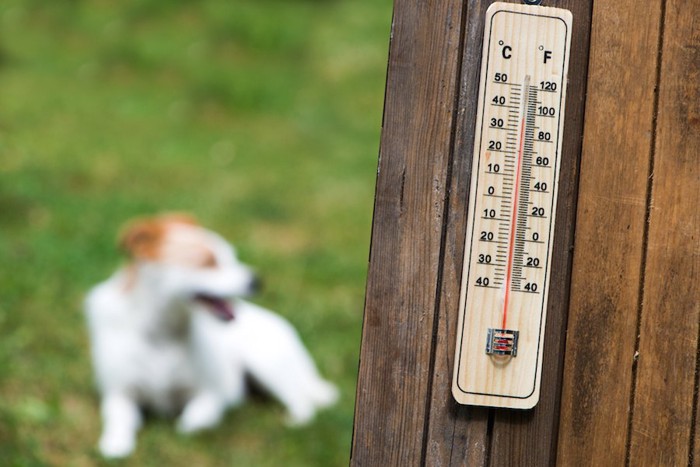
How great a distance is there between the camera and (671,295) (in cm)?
224

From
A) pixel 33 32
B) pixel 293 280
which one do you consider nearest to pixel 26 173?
pixel 293 280

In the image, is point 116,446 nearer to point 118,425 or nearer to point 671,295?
point 118,425

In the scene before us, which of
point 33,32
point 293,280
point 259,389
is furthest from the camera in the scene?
point 33,32

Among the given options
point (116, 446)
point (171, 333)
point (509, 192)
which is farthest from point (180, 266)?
point (509, 192)

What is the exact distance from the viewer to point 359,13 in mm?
12648

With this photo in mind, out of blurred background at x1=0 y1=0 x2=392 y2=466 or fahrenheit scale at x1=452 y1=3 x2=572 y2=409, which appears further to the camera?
blurred background at x1=0 y1=0 x2=392 y2=466

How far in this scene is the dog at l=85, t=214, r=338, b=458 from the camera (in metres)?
4.70

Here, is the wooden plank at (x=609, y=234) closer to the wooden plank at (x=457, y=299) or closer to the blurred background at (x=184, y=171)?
the wooden plank at (x=457, y=299)

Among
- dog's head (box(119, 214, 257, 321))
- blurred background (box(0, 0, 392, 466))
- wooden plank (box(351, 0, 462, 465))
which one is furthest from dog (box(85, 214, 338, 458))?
wooden plank (box(351, 0, 462, 465))

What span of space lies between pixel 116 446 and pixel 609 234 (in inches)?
112

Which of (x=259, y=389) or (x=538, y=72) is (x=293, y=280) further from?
(x=538, y=72)

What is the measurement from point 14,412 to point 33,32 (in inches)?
327

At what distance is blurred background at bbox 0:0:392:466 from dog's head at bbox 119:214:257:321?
66 centimetres

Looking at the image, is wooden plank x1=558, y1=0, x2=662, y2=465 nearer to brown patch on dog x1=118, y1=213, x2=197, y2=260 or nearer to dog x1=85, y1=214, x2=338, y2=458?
dog x1=85, y1=214, x2=338, y2=458
